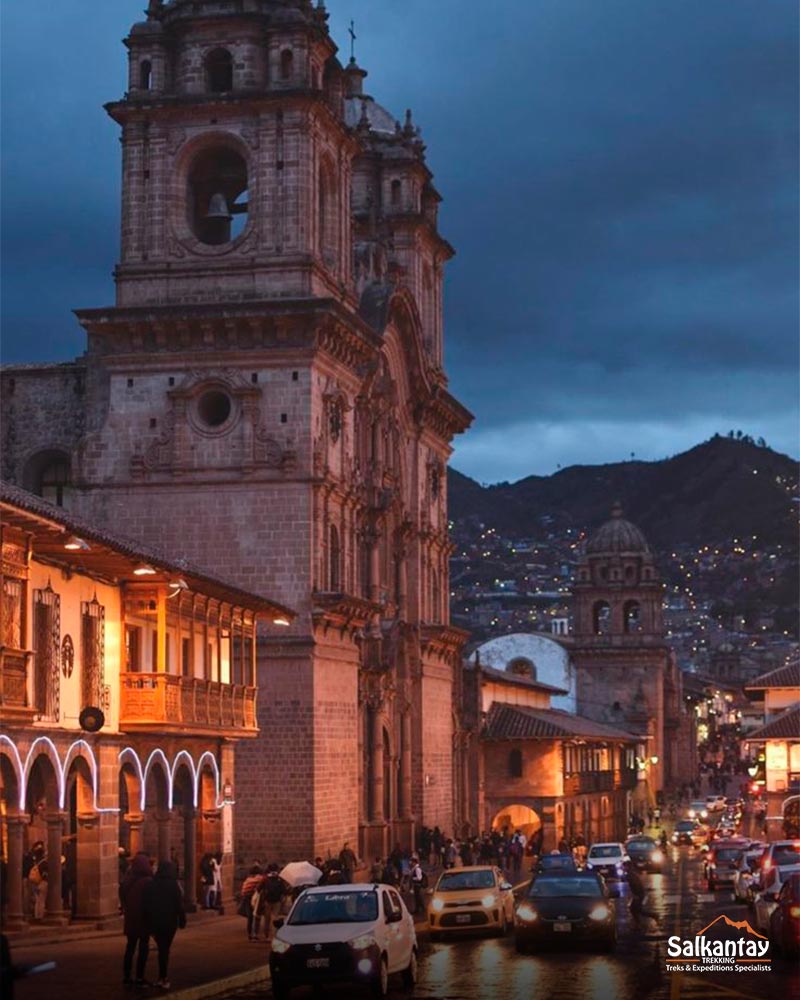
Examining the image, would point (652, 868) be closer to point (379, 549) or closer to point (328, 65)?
point (379, 549)

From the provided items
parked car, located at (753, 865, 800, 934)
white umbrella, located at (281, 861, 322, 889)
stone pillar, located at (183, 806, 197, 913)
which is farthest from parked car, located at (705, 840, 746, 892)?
parked car, located at (753, 865, 800, 934)

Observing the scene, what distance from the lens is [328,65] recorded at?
200 ft

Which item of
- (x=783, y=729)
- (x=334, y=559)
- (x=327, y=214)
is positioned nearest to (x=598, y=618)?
(x=783, y=729)

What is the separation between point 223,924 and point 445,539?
34.1 meters

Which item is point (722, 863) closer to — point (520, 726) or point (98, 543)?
point (98, 543)

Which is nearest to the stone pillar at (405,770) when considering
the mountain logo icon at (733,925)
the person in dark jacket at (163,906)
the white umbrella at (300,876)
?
the mountain logo icon at (733,925)

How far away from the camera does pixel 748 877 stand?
46406mm

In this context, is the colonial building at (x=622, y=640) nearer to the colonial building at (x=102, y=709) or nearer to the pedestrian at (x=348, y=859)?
the pedestrian at (x=348, y=859)

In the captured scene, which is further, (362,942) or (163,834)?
(163,834)

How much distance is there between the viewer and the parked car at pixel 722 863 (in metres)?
57.1

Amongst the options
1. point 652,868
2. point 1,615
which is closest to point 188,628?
point 1,615

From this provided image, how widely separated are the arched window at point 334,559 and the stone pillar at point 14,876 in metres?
23.3

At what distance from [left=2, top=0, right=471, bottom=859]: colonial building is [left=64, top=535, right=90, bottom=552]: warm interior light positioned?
20615 mm

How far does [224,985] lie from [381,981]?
3.13m
